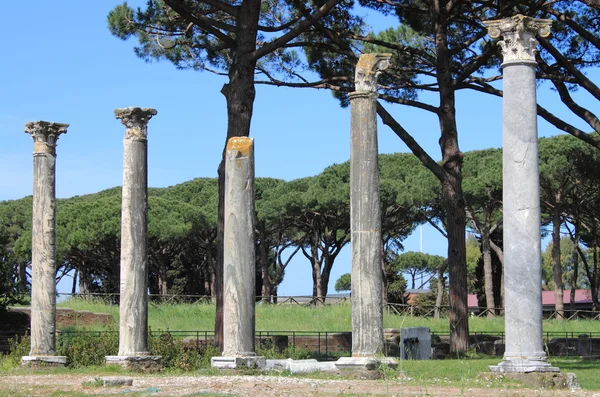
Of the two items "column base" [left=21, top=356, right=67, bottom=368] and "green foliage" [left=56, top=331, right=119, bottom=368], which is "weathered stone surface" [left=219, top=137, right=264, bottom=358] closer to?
"green foliage" [left=56, top=331, right=119, bottom=368]

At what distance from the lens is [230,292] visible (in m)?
14.7

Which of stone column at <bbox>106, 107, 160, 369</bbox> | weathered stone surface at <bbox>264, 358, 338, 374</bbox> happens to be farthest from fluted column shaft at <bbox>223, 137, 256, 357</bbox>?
stone column at <bbox>106, 107, 160, 369</bbox>

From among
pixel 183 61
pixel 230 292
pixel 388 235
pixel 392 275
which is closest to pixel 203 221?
pixel 388 235

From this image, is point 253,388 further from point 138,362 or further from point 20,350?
point 20,350

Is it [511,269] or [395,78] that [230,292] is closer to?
[511,269]

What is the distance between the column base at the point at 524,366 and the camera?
468 inches

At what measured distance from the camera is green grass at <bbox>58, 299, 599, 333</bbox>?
30.5m

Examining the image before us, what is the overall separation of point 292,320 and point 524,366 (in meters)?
20.8

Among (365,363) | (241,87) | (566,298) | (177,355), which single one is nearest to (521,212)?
(365,363)

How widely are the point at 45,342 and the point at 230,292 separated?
14.9 ft

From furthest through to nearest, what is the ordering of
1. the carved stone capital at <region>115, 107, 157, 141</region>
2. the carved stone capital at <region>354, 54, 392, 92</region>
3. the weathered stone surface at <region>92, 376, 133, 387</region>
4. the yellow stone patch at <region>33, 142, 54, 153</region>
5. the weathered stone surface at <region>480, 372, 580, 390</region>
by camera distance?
the yellow stone patch at <region>33, 142, 54, 153</region> < the carved stone capital at <region>115, 107, 157, 141</region> < the carved stone capital at <region>354, 54, 392, 92</region> < the weathered stone surface at <region>92, 376, 133, 387</region> < the weathered stone surface at <region>480, 372, 580, 390</region>

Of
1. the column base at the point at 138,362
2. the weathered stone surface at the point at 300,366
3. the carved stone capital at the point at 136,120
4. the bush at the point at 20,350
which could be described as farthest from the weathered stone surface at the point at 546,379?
the bush at the point at 20,350

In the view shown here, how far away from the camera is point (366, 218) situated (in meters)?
13.6

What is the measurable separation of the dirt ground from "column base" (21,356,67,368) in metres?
3.13
